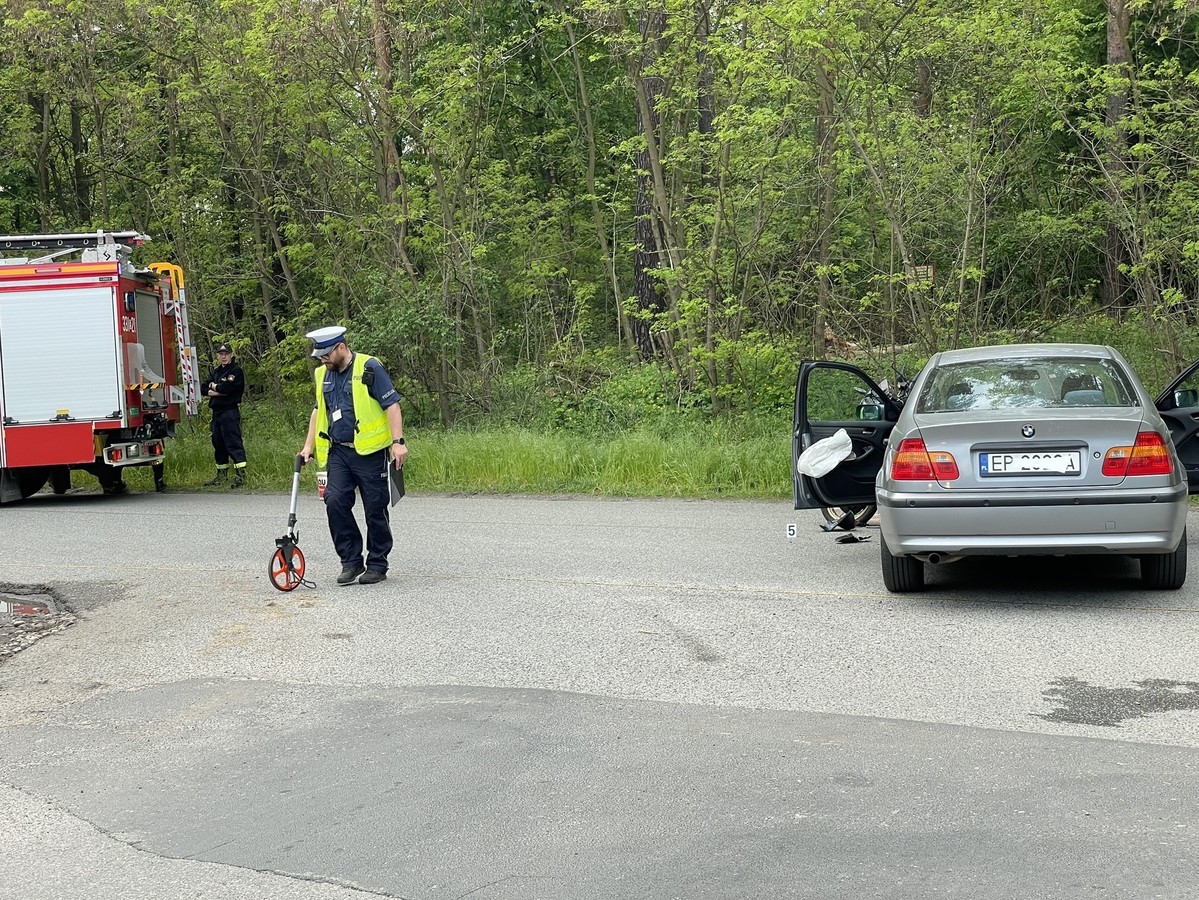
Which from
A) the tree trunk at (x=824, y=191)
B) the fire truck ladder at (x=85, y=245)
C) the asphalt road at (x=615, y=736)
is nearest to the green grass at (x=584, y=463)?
the tree trunk at (x=824, y=191)

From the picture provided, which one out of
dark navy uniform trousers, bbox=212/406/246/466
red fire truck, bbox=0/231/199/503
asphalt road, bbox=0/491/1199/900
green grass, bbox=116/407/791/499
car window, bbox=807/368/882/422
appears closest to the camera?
asphalt road, bbox=0/491/1199/900

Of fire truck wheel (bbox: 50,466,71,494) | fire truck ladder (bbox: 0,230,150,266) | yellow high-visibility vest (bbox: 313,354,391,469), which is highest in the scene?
fire truck ladder (bbox: 0,230,150,266)

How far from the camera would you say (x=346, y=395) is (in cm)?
977

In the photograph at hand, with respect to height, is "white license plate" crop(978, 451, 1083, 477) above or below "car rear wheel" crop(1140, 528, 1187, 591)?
above

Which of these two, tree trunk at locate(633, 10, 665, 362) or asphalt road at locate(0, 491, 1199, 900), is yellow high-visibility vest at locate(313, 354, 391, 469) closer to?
asphalt road at locate(0, 491, 1199, 900)

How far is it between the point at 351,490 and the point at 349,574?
0.60 m

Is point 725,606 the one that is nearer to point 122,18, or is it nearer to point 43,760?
point 43,760

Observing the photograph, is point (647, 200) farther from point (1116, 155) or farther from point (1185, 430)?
point (1185, 430)

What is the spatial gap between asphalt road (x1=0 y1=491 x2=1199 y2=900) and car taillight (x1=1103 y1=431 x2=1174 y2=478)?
0.78 m

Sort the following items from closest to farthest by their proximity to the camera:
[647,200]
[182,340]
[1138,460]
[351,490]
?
[1138,460]
[351,490]
[182,340]
[647,200]

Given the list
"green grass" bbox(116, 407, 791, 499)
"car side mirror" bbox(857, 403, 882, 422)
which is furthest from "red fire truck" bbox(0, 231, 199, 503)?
"car side mirror" bbox(857, 403, 882, 422)

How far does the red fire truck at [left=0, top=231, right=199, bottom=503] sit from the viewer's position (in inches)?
709

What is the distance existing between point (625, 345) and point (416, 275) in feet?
11.7

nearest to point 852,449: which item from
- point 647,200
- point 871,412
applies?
point 871,412
